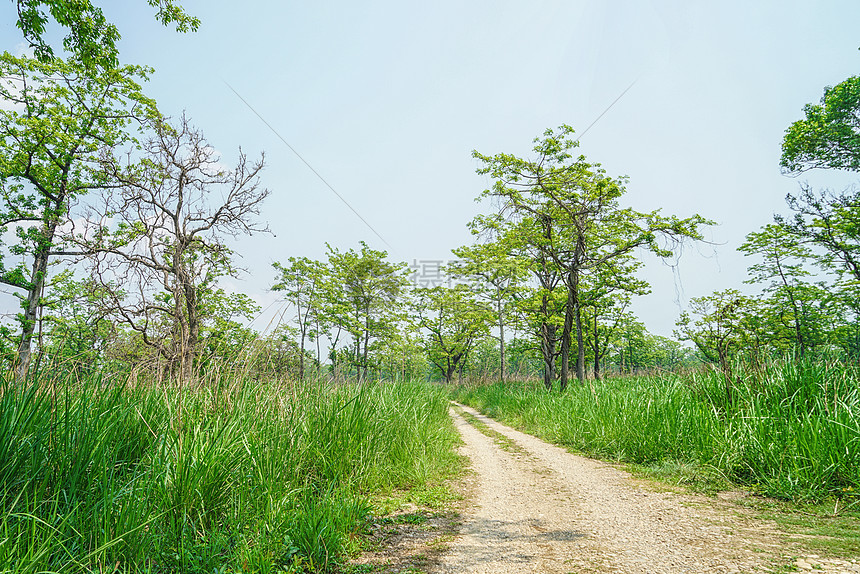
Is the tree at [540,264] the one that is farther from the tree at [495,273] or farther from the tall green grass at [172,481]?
the tall green grass at [172,481]

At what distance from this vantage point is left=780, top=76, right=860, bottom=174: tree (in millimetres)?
17766

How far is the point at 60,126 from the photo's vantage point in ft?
56.0

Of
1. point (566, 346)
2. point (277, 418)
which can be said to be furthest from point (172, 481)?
point (566, 346)

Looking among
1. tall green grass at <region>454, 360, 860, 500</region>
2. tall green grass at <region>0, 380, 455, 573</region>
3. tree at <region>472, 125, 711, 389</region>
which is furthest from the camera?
tree at <region>472, 125, 711, 389</region>

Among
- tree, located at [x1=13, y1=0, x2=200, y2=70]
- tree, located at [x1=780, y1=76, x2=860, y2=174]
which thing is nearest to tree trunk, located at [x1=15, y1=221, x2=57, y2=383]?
tree, located at [x1=13, y1=0, x2=200, y2=70]

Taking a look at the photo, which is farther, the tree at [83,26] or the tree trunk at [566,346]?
the tree trunk at [566,346]

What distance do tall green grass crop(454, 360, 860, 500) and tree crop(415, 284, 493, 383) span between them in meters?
14.1

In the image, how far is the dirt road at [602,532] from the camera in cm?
274

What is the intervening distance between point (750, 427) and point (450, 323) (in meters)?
24.4

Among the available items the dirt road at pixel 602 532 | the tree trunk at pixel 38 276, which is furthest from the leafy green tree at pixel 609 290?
the tree trunk at pixel 38 276

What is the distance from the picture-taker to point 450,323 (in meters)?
29.0

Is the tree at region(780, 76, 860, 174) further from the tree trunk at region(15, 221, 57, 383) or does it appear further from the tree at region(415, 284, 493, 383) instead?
the tree trunk at region(15, 221, 57, 383)

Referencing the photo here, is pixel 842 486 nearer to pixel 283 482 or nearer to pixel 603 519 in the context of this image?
pixel 603 519

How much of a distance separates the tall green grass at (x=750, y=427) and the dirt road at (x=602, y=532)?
83 centimetres
